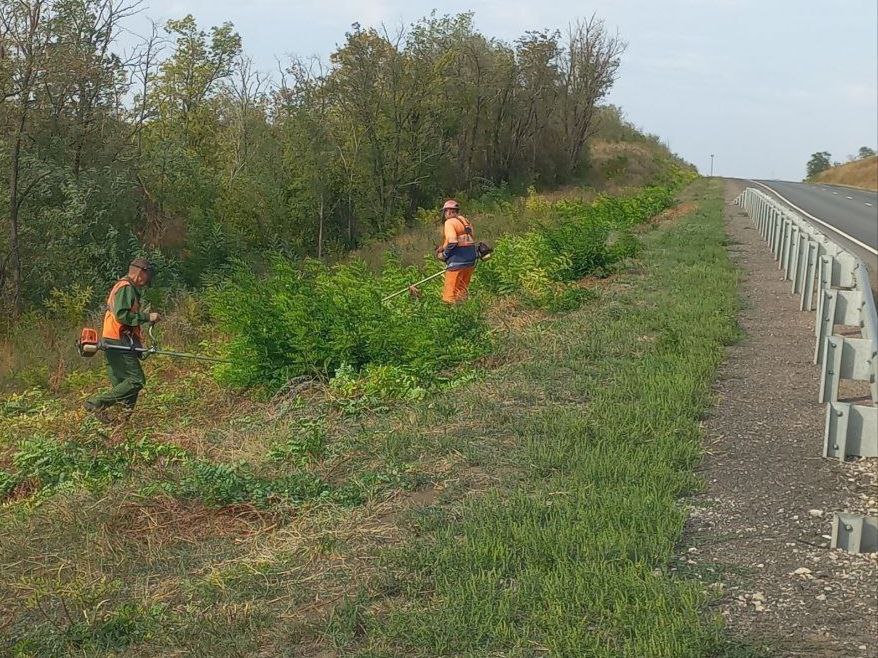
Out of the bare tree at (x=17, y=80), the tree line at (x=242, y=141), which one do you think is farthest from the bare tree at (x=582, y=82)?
the bare tree at (x=17, y=80)

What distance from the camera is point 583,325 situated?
9555 mm

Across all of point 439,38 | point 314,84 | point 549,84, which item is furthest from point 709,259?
point 549,84

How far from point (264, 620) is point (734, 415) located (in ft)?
12.8

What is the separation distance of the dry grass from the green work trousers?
63984 mm

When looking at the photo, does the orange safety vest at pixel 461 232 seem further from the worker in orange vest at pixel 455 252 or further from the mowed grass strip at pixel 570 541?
the mowed grass strip at pixel 570 541

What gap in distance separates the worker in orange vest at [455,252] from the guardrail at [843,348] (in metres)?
4.18

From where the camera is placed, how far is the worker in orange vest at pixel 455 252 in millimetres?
11344

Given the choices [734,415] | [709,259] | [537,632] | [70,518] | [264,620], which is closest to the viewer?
[537,632]

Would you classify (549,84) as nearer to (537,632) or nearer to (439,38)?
(439,38)

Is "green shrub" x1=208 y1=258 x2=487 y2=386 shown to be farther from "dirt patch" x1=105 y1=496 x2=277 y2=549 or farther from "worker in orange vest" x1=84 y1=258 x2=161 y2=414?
"dirt patch" x1=105 y1=496 x2=277 y2=549

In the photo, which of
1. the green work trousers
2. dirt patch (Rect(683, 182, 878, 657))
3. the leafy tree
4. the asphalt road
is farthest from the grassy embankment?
the leafy tree

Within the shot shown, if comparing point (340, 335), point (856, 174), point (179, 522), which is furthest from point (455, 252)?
point (856, 174)

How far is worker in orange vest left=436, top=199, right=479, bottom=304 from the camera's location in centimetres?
1134

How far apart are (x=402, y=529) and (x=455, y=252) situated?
7.11m
